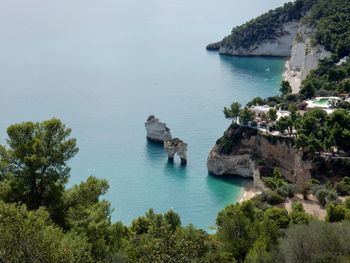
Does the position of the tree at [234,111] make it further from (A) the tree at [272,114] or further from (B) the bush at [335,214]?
(B) the bush at [335,214]

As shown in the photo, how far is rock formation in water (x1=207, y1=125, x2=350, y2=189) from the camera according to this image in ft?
141

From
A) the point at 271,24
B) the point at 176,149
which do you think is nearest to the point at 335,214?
the point at 176,149

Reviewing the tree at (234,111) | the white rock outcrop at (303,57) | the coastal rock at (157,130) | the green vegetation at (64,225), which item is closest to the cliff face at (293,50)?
the white rock outcrop at (303,57)

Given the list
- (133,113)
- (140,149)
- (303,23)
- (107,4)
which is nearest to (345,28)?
(303,23)

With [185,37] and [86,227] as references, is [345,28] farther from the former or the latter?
[86,227]

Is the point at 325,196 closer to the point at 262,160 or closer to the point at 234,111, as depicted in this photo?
the point at 262,160

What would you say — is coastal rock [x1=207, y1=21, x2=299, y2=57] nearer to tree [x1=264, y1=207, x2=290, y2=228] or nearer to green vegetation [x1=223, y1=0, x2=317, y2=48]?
green vegetation [x1=223, y1=0, x2=317, y2=48]

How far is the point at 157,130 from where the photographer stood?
5847cm

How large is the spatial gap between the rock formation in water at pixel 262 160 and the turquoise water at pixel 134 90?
1.50 metres

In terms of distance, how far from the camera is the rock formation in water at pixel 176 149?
176ft

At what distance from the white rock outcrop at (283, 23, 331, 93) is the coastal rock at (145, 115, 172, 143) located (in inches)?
902

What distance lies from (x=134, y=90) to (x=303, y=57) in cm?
2458

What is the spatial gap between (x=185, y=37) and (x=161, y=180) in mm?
77401

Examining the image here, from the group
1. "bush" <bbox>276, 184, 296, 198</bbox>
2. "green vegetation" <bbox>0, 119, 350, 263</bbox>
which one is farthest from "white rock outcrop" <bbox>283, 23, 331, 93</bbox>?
"green vegetation" <bbox>0, 119, 350, 263</bbox>
